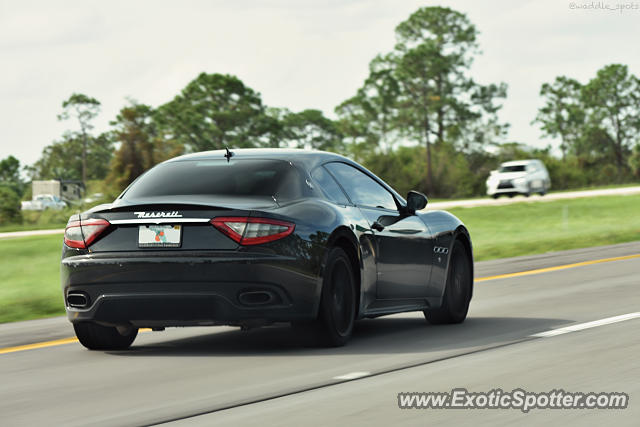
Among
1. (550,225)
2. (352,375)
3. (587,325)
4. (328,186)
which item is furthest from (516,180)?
(352,375)

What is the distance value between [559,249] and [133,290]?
1670cm

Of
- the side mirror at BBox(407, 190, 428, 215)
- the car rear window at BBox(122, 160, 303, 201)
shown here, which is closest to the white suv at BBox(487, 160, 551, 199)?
the side mirror at BBox(407, 190, 428, 215)

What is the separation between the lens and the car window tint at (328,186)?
854cm

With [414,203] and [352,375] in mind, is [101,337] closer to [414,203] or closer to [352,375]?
[352,375]

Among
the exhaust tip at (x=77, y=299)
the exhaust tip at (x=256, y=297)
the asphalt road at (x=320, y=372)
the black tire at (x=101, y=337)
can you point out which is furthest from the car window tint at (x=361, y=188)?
the exhaust tip at (x=77, y=299)

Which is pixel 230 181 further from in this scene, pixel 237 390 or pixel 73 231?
pixel 237 390

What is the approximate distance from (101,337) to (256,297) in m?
1.64

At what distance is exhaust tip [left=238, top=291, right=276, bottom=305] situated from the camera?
770 cm

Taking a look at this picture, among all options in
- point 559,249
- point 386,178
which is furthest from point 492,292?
point 386,178

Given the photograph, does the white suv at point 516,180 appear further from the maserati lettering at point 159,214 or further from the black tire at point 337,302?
the maserati lettering at point 159,214

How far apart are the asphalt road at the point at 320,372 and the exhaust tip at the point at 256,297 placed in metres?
0.42

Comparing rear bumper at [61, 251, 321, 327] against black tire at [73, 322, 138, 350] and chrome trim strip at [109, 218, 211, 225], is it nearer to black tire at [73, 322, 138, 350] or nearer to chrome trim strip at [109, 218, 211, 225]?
chrome trim strip at [109, 218, 211, 225]

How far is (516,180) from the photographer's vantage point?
52.6 metres

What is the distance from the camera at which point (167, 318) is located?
25.5ft
